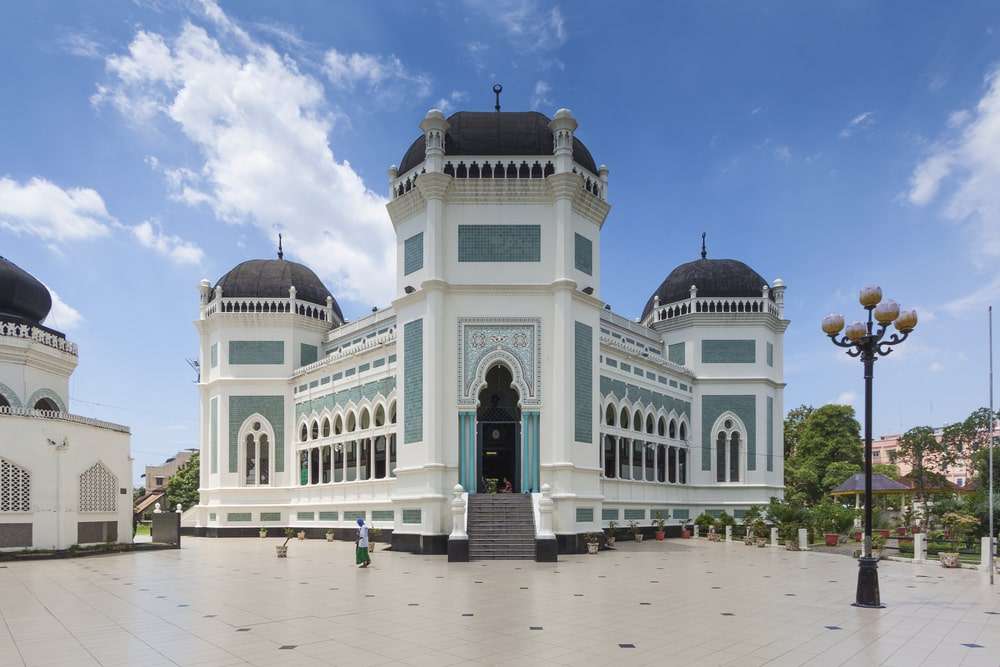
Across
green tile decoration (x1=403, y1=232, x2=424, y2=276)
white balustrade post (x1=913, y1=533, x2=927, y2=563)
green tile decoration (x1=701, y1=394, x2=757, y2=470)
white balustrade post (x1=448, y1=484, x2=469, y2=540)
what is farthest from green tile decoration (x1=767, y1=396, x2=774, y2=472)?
white balustrade post (x1=448, y1=484, x2=469, y2=540)

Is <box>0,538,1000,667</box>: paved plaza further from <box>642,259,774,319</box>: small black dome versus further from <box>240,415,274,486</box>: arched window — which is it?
<box>642,259,774,319</box>: small black dome

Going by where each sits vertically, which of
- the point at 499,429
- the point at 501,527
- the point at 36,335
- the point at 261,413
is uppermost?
the point at 36,335

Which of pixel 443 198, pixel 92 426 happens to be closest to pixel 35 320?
pixel 92 426

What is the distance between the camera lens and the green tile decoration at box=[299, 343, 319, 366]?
1414 inches

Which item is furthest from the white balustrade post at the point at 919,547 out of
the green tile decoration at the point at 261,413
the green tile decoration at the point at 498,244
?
the green tile decoration at the point at 261,413

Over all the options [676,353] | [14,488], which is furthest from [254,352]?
[676,353]

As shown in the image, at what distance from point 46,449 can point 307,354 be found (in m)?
13.6

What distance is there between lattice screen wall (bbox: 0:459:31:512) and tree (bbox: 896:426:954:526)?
5838cm

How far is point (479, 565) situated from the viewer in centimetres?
1934

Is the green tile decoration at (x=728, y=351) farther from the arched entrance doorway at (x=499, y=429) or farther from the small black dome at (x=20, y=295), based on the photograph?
the small black dome at (x=20, y=295)

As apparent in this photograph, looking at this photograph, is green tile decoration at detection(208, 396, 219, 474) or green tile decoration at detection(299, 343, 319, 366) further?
green tile decoration at detection(299, 343, 319, 366)

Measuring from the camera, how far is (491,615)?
38.7 feet

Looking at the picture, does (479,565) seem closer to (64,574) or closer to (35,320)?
(64,574)

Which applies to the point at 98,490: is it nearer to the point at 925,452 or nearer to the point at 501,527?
the point at 501,527
